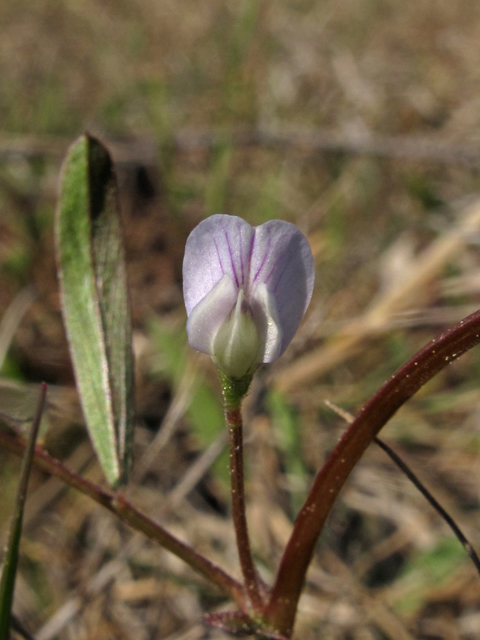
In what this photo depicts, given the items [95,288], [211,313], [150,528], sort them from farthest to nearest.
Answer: [95,288]
[150,528]
[211,313]

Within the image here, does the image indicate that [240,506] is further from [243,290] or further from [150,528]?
[243,290]

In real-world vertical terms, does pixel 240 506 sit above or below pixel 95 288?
below

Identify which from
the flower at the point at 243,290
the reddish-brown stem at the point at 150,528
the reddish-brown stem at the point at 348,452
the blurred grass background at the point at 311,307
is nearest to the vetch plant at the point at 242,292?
the flower at the point at 243,290

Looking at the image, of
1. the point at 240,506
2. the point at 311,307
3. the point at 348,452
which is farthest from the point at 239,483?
the point at 311,307

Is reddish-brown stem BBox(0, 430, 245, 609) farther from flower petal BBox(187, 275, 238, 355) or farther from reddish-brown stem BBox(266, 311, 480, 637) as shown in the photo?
flower petal BBox(187, 275, 238, 355)

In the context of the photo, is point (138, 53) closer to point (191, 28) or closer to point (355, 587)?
point (191, 28)

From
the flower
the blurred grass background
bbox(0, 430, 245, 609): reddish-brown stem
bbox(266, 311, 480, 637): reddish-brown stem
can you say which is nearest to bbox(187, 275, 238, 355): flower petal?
the flower

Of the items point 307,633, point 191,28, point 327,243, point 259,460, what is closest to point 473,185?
point 327,243

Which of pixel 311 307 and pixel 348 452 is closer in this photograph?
pixel 348 452
